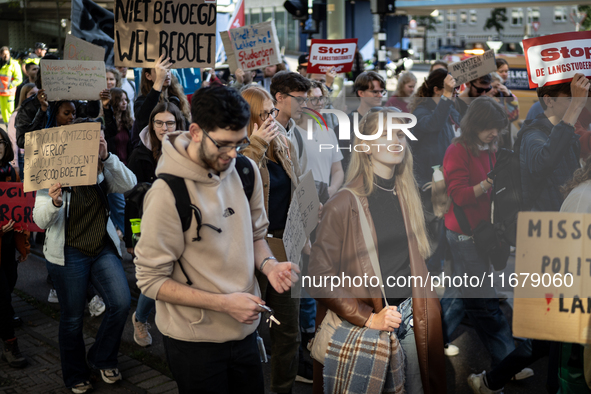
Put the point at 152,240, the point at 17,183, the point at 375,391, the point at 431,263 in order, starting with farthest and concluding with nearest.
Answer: the point at 17,183, the point at 431,263, the point at 375,391, the point at 152,240

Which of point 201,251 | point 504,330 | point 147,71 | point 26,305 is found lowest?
point 26,305

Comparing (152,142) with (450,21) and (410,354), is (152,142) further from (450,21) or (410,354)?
(450,21)

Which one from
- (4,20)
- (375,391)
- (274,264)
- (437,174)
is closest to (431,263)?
(437,174)

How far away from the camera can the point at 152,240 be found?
236cm

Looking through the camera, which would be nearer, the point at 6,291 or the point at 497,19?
the point at 6,291

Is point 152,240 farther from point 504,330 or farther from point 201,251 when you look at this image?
point 504,330

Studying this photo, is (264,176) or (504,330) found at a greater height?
(264,176)

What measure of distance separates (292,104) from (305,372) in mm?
1890

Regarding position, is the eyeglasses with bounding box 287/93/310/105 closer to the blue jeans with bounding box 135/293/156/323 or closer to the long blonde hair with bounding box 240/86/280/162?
the long blonde hair with bounding box 240/86/280/162

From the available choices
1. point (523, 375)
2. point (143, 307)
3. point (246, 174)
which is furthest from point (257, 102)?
point (523, 375)

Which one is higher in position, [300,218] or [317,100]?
[317,100]

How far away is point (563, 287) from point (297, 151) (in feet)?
6.59

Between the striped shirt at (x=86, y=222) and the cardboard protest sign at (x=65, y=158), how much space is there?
0.68 ft

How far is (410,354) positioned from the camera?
3.08m
